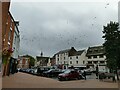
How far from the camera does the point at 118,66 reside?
27656mm

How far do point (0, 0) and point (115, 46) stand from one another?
52.5 feet

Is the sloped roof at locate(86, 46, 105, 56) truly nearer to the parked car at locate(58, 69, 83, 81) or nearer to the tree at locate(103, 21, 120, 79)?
the parked car at locate(58, 69, 83, 81)

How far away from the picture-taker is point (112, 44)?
27.1m

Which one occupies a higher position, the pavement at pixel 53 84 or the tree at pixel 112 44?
the tree at pixel 112 44

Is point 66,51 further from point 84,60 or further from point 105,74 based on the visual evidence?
point 105,74

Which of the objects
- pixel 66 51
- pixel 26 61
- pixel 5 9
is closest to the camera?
pixel 5 9

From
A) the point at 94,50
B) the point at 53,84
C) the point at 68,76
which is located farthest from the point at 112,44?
the point at 94,50

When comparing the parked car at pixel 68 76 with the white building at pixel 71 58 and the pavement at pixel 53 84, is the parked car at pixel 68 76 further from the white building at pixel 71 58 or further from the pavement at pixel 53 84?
the white building at pixel 71 58

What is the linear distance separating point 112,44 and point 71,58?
59429 millimetres

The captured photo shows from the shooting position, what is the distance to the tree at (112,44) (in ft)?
88.4

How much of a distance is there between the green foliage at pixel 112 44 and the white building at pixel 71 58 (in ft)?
173

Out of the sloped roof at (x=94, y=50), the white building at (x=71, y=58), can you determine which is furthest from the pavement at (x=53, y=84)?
the white building at (x=71, y=58)

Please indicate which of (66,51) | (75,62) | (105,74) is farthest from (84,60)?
(105,74)

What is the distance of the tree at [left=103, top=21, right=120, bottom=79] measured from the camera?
2694 centimetres
